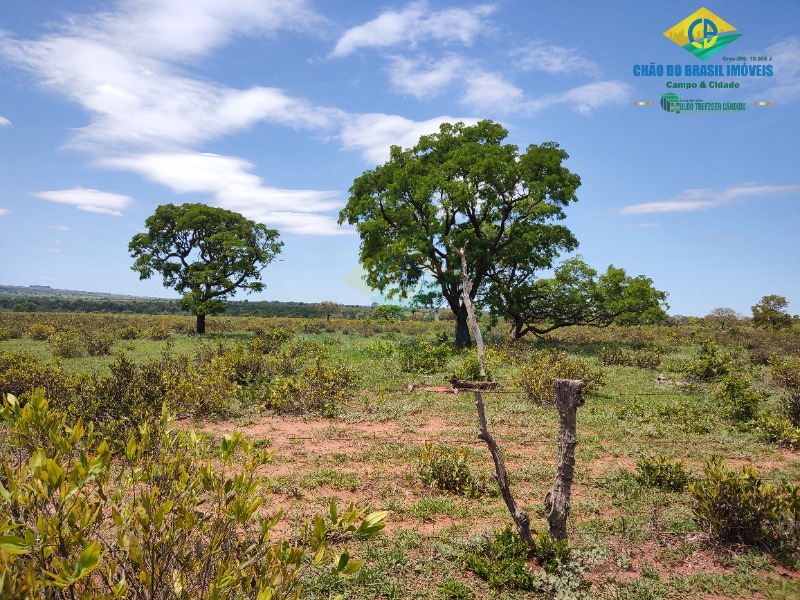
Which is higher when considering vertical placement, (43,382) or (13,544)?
(13,544)

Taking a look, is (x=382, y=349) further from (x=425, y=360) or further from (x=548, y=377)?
(x=548, y=377)

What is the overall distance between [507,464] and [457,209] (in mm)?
18196

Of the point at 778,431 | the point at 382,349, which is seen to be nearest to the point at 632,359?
the point at 382,349

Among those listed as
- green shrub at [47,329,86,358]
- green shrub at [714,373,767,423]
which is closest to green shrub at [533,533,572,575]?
green shrub at [714,373,767,423]

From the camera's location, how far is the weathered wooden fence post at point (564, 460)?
17.1 ft

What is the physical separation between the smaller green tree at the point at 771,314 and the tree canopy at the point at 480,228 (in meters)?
21.0

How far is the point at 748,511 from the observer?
5.39 meters

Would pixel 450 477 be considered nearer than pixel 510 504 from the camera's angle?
No

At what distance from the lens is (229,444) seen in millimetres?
2832

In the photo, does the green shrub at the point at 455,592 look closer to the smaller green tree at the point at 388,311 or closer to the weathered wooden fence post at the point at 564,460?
the weathered wooden fence post at the point at 564,460

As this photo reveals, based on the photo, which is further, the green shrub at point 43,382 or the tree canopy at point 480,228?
the tree canopy at point 480,228

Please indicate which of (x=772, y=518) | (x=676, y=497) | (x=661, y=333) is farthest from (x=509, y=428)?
(x=661, y=333)

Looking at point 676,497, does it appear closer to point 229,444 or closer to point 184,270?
point 229,444

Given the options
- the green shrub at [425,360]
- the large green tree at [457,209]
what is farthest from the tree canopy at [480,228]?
the green shrub at [425,360]
